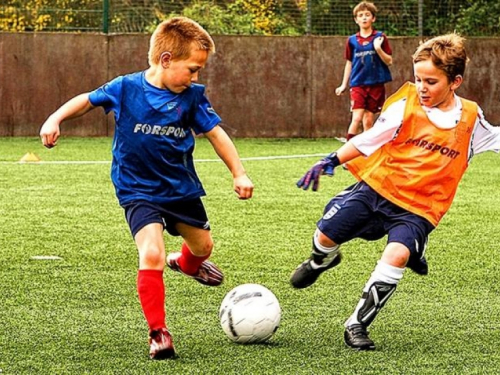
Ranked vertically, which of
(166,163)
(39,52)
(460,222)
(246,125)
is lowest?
(246,125)

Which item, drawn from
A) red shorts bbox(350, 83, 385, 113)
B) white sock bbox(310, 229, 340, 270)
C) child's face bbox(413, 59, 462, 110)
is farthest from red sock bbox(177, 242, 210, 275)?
red shorts bbox(350, 83, 385, 113)

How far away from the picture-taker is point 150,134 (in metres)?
4.81

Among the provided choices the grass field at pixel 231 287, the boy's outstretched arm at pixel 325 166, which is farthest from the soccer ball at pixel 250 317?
the boy's outstretched arm at pixel 325 166

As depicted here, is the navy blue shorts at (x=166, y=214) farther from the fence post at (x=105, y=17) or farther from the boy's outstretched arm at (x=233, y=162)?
the fence post at (x=105, y=17)

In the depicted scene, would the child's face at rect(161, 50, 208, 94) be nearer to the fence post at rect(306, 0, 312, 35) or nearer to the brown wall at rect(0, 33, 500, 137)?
the brown wall at rect(0, 33, 500, 137)

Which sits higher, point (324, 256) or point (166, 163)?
point (166, 163)

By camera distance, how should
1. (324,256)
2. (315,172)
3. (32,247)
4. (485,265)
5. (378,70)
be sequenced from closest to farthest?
(315,172) → (324,256) → (485,265) → (32,247) → (378,70)

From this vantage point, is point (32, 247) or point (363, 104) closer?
point (32, 247)

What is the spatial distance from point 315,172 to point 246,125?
12516 millimetres

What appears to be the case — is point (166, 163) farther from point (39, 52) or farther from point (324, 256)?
point (39, 52)

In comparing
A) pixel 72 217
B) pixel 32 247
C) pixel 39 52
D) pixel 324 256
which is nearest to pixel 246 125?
pixel 39 52

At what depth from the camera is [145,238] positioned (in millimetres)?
4684

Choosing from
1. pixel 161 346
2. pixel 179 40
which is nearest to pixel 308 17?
pixel 179 40

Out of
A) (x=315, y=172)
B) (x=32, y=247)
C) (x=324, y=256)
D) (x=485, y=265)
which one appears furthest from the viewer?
(x=32, y=247)
